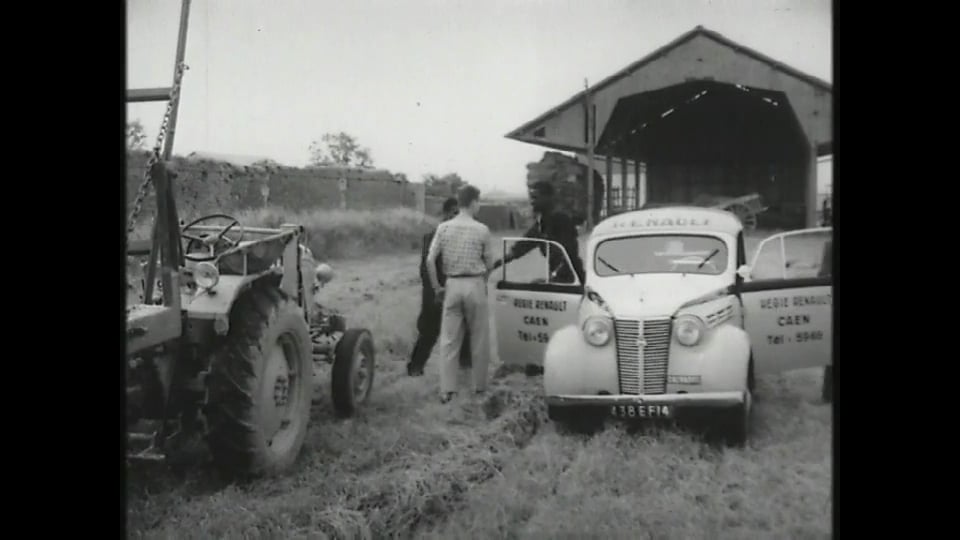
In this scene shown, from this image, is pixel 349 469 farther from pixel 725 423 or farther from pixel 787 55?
pixel 787 55

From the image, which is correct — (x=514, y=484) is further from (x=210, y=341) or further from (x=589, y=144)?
(x=589, y=144)

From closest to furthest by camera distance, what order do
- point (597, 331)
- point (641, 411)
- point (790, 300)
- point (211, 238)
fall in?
point (211, 238) < point (641, 411) < point (790, 300) < point (597, 331)

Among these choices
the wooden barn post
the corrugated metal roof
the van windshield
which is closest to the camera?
the corrugated metal roof

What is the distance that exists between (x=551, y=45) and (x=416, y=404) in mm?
1677

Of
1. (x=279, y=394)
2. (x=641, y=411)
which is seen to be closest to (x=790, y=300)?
(x=641, y=411)

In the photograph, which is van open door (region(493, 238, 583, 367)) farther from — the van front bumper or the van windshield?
the van front bumper

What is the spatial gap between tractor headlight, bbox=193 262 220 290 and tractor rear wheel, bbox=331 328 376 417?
2.99ft

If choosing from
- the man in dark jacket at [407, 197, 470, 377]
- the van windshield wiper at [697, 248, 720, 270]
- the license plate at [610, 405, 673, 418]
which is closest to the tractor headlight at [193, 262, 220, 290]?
the man in dark jacket at [407, 197, 470, 377]

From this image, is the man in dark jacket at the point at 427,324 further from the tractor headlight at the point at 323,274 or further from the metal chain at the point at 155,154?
the metal chain at the point at 155,154

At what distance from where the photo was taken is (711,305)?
401 centimetres

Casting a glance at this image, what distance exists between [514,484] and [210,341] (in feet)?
4.15

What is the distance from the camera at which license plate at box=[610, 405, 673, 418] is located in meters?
3.64

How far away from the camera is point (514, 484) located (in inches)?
132
